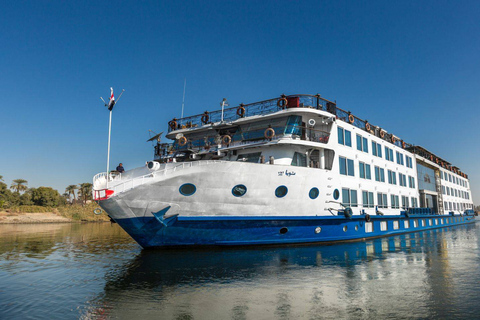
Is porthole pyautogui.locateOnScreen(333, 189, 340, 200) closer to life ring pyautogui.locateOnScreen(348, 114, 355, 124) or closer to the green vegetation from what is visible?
life ring pyautogui.locateOnScreen(348, 114, 355, 124)

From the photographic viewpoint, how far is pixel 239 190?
16.0m

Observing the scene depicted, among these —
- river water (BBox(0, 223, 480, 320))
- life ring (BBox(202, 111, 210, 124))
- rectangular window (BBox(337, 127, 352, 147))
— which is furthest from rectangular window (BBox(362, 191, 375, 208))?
life ring (BBox(202, 111, 210, 124))

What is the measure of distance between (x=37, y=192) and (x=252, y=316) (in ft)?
243

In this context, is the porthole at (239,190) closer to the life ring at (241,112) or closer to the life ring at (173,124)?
the life ring at (241,112)

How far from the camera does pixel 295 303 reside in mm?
8172

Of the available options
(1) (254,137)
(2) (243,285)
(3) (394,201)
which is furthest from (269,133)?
(3) (394,201)

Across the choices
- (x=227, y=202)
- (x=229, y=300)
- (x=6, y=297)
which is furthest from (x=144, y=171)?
(x=229, y=300)

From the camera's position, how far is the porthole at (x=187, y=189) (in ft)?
49.7

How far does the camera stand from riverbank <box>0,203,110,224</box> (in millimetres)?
57300

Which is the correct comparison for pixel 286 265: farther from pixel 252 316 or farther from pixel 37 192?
pixel 37 192

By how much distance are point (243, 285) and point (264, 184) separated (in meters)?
7.12

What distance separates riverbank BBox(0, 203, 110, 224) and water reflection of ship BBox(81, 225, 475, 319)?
2133 inches

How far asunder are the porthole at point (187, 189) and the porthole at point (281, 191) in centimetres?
440

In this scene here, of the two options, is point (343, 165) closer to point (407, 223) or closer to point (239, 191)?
point (239, 191)
